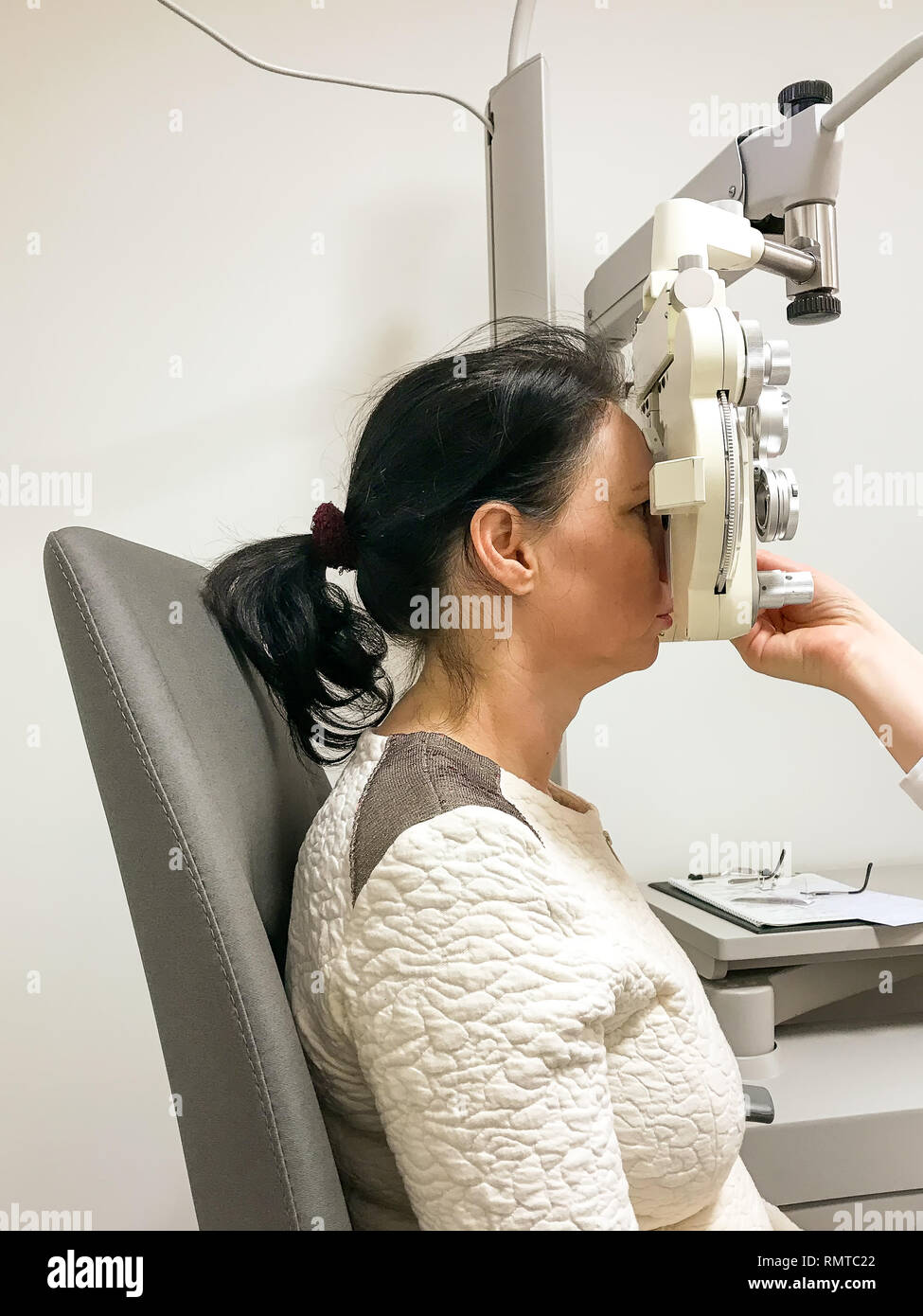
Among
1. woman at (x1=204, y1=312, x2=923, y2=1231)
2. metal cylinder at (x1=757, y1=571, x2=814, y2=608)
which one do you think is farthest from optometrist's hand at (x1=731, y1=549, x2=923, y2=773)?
metal cylinder at (x1=757, y1=571, x2=814, y2=608)

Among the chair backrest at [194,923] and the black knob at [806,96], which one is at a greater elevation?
the black knob at [806,96]

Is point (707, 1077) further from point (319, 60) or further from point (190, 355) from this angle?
point (319, 60)

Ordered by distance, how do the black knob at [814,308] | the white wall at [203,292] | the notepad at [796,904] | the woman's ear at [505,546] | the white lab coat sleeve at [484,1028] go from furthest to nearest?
the white wall at [203,292]
the notepad at [796,904]
the black knob at [814,308]
the woman's ear at [505,546]
the white lab coat sleeve at [484,1028]

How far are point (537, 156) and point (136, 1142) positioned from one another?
154 cm

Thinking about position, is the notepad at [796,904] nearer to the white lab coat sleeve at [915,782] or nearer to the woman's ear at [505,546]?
the white lab coat sleeve at [915,782]

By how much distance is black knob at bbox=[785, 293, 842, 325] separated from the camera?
96cm

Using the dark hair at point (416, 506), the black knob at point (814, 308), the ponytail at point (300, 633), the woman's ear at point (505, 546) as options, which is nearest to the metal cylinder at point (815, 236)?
the black knob at point (814, 308)

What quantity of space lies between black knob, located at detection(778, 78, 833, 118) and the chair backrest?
31.1 inches

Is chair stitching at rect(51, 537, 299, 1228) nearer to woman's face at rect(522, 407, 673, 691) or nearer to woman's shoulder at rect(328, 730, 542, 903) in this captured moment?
woman's shoulder at rect(328, 730, 542, 903)

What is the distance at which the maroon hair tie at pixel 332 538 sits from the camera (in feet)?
2.96

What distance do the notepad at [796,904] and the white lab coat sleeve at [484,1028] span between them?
0.67 metres

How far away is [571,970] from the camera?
2.15 ft

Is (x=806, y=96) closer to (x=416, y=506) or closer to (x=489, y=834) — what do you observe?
(x=416, y=506)
